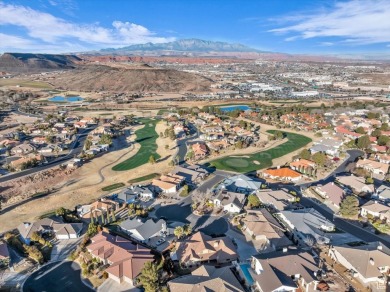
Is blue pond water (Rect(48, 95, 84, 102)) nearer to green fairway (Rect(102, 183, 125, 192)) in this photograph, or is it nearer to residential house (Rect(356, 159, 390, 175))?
green fairway (Rect(102, 183, 125, 192))

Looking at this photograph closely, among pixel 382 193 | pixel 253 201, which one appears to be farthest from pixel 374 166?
pixel 253 201

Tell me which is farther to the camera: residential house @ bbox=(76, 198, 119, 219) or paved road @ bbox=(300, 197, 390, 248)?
residential house @ bbox=(76, 198, 119, 219)

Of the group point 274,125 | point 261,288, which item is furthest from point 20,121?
point 261,288

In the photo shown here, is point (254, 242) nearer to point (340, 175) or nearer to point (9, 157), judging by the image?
point (340, 175)

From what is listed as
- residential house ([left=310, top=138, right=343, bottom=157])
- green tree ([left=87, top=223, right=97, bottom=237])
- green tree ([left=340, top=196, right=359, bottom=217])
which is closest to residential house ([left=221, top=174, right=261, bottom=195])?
green tree ([left=340, top=196, right=359, bottom=217])

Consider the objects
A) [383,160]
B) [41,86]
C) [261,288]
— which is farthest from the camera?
[41,86]

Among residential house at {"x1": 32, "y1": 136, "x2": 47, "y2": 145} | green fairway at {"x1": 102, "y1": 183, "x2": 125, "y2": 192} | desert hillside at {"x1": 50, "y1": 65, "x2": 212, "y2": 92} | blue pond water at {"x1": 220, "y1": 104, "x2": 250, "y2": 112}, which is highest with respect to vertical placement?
desert hillside at {"x1": 50, "y1": 65, "x2": 212, "y2": 92}

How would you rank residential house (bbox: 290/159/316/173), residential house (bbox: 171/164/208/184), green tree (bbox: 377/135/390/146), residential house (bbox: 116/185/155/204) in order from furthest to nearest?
green tree (bbox: 377/135/390/146) < residential house (bbox: 290/159/316/173) < residential house (bbox: 171/164/208/184) < residential house (bbox: 116/185/155/204)
